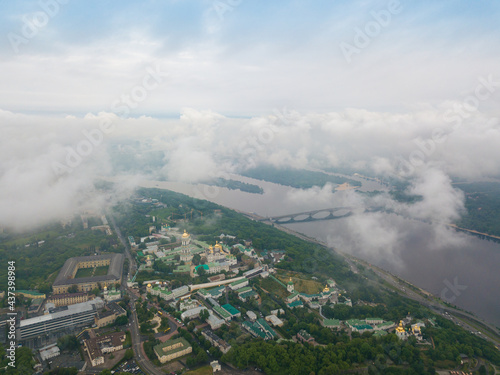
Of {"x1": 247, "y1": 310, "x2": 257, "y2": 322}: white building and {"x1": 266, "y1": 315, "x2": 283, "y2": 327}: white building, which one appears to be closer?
{"x1": 266, "y1": 315, "x2": 283, "y2": 327}: white building

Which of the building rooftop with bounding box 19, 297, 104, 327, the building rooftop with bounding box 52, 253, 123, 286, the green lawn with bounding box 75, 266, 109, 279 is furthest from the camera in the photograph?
the green lawn with bounding box 75, 266, 109, 279

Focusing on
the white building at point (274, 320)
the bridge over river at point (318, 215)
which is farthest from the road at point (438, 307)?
the bridge over river at point (318, 215)

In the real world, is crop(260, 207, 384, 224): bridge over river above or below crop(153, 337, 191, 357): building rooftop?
below

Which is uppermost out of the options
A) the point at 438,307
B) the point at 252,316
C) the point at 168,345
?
the point at 168,345

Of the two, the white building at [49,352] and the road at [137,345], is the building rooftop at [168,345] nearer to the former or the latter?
the road at [137,345]

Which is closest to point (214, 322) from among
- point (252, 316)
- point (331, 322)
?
point (252, 316)

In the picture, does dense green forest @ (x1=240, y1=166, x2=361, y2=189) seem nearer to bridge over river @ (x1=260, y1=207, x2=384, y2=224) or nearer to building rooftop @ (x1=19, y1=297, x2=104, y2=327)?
bridge over river @ (x1=260, y1=207, x2=384, y2=224)

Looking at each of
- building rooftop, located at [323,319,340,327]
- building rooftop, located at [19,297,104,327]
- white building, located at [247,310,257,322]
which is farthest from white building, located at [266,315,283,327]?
building rooftop, located at [19,297,104,327]

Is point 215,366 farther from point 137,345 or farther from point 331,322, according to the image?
point 331,322

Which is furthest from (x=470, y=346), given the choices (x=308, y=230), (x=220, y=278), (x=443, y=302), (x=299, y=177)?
(x=299, y=177)
